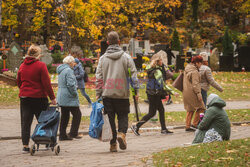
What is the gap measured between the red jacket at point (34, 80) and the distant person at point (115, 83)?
92 cm

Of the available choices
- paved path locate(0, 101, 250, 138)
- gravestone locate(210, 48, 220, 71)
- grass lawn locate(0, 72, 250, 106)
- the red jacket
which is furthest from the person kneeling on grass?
gravestone locate(210, 48, 220, 71)

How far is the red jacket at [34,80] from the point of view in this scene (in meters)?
8.12

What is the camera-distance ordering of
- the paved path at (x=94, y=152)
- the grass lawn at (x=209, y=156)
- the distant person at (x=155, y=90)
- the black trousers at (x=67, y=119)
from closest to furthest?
the grass lawn at (x=209, y=156) < the paved path at (x=94, y=152) < the black trousers at (x=67, y=119) < the distant person at (x=155, y=90)

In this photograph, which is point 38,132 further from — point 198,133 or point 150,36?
point 150,36

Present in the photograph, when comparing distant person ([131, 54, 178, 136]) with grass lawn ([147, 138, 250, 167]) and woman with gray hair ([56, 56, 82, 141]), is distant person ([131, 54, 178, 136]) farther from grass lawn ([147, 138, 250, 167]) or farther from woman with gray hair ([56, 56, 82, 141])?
grass lawn ([147, 138, 250, 167])

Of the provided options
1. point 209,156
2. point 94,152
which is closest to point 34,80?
point 94,152

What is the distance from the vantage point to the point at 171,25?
49.4 m

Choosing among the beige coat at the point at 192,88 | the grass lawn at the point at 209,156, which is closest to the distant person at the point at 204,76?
the beige coat at the point at 192,88

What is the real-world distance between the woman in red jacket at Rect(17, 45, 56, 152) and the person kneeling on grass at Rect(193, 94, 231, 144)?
2717 mm

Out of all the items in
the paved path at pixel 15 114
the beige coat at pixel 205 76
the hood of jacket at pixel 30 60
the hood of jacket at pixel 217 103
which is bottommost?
the paved path at pixel 15 114

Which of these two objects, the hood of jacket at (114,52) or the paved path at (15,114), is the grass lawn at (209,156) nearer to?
the hood of jacket at (114,52)

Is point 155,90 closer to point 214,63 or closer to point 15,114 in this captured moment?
point 15,114

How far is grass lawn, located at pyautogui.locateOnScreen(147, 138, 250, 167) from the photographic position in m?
6.36

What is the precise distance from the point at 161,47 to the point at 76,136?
62.2 ft
